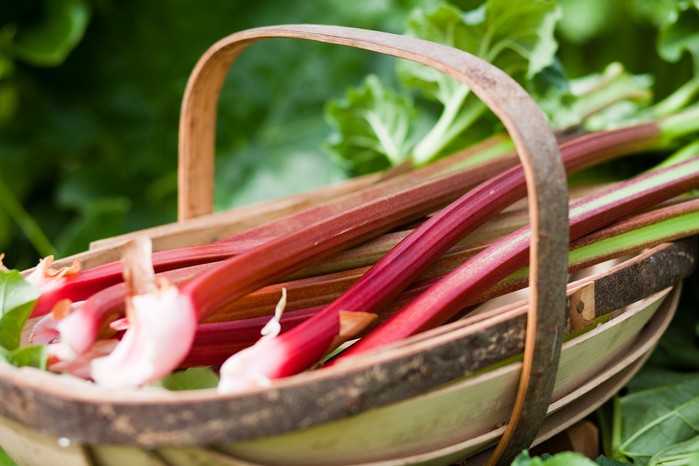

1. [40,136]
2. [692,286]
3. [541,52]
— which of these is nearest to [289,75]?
[40,136]

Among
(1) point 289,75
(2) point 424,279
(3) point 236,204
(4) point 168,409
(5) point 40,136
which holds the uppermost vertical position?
(5) point 40,136

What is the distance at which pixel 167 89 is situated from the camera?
5.81 feet

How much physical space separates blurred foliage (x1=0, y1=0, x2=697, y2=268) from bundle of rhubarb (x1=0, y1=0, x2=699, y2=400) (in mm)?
547

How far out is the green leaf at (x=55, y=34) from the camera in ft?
5.11

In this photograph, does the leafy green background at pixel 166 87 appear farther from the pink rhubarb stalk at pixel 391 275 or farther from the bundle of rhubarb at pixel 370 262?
the pink rhubarb stalk at pixel 391 275

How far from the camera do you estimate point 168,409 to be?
0.54 metres

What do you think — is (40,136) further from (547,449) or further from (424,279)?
(547,449)

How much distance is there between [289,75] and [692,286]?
3.40 feet

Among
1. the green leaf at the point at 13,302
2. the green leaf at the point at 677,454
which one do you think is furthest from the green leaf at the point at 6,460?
the green leaf at the point at 677,454

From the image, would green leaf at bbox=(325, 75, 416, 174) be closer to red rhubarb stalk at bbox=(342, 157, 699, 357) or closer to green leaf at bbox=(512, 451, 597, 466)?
red rhubarb stalk at bbox=(342, 157, 699, 357)

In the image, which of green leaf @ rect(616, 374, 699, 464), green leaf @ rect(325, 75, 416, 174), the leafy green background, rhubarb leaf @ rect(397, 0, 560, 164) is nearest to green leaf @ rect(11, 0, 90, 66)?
the leafy green background

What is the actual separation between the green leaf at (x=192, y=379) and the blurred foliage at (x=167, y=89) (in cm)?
95

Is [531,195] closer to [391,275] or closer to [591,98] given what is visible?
[391,275]

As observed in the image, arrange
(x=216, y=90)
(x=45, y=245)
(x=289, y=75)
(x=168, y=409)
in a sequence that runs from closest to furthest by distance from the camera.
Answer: (x=168, y=409) → (x=216, y=90) → (x=45, y=245) → (x=289, y=75)
